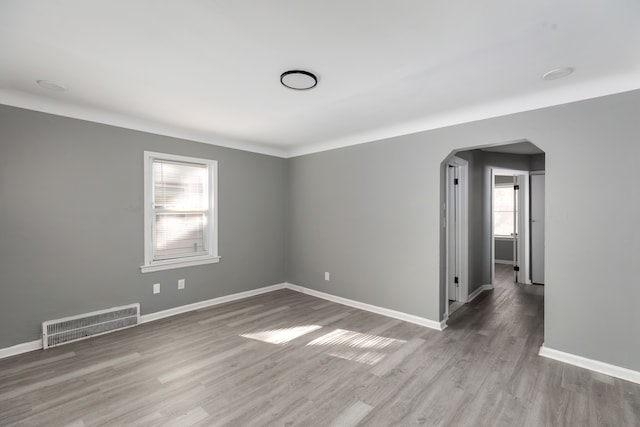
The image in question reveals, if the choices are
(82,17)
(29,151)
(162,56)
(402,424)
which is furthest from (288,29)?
(29,151)

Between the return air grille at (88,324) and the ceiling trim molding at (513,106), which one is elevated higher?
the ceiling trim molding at (513,106)

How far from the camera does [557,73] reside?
228 cm

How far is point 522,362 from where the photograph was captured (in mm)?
2666

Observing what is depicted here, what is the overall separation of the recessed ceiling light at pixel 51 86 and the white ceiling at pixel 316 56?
2.0 inches

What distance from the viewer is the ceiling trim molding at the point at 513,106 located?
2375 millimetres

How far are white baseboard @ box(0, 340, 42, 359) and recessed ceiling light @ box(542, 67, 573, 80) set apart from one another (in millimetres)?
5183

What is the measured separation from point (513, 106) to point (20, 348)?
17.4 ft

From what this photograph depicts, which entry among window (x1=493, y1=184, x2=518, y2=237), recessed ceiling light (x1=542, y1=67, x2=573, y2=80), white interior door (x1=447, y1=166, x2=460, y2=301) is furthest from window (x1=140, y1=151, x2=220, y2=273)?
window (x1=493, y1=184, x2=518, y2=237)

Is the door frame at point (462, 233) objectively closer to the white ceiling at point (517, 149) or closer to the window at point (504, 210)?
the white ceiling at point (517, 149)

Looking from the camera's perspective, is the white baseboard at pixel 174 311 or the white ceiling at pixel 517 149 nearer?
the white baseboard at pixel 174 311

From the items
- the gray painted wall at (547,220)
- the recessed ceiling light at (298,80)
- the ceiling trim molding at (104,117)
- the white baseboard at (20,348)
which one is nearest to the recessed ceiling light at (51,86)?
the ceiling trim molding at (104,117)

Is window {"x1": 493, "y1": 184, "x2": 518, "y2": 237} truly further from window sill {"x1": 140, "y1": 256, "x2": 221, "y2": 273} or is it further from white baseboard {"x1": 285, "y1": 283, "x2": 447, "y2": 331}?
window sill {"x1": 140, "y1": 256, "x2": 221, "y2": 273}

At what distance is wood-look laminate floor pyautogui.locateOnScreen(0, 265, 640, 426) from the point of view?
77.8 inches

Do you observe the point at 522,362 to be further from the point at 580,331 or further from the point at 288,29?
the point at 288,29
